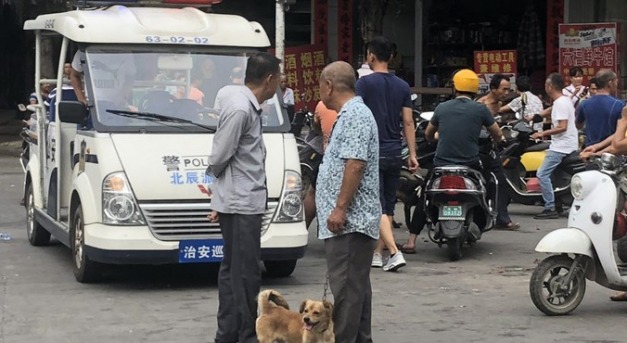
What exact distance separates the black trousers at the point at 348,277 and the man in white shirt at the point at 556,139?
7.51m

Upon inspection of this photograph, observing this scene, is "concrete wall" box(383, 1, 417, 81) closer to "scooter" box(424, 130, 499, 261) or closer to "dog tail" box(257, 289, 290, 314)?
"scooter" box(424, 130, 499, 261)

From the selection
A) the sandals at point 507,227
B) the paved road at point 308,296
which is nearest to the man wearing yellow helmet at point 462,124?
the paved road at point 308,296

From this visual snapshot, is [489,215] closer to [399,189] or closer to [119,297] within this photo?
[399,189]

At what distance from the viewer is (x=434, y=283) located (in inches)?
388

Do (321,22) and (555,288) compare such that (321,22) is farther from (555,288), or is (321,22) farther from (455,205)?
(555,288)

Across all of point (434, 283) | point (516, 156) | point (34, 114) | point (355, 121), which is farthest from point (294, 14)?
point (355, 121)

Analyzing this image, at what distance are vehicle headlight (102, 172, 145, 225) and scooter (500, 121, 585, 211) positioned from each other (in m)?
6.22

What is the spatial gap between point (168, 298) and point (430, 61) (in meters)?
14.1

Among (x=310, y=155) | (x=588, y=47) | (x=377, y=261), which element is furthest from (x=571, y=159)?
(x=588, y=47)

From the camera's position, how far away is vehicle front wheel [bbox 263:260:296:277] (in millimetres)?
9922

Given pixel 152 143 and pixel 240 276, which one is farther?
pixel 152 143

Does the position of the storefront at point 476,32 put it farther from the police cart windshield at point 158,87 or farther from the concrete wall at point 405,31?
the police cart windshield at point 158,87

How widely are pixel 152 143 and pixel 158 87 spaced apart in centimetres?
65

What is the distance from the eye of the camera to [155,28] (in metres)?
9.96
